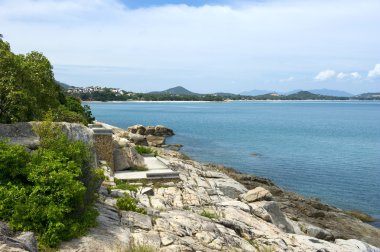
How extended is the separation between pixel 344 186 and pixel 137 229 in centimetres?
2837

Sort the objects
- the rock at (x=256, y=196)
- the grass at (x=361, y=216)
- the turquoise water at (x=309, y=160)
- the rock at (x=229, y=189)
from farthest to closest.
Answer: the turquoise water at (x=309, y=160), the grass at (x=361, y=216), the rock at (x=229, y=189), the rock at (x=256, y=196)

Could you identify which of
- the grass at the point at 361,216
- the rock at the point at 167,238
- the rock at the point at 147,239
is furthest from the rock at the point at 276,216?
the grass at the point at 361,216

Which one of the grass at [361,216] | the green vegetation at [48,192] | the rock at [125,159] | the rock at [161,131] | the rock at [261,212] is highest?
the green vegetation at [48,192]

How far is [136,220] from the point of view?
11.9 meters

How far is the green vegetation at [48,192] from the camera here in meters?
9.41

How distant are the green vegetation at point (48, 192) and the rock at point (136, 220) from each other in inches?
47.5

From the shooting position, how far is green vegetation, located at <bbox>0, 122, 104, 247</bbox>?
941cm

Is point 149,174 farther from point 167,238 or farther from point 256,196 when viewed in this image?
point 167,238

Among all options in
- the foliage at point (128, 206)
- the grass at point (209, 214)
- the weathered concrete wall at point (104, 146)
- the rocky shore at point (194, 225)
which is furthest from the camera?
the weathered concrete wall at point (104, 146)

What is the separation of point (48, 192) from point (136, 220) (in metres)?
3.00

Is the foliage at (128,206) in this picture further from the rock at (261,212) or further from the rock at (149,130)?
the rock at (149,130)

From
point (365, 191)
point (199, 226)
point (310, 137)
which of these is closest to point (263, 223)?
point (199, 226)

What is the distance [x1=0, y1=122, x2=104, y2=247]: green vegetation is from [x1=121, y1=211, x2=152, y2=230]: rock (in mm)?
1208

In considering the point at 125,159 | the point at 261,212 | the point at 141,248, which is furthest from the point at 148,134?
the point at 141,248
